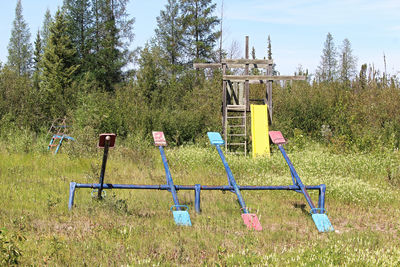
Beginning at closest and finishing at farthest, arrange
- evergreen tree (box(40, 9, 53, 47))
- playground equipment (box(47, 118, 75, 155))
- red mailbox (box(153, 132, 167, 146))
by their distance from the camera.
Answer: red mailbox (box(153, 132, 167, 146)) → playground equipment (box(47, 118, 75, 155)) → evergreen tree (box(40, 9, 53, 47))

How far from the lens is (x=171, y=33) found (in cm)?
4319

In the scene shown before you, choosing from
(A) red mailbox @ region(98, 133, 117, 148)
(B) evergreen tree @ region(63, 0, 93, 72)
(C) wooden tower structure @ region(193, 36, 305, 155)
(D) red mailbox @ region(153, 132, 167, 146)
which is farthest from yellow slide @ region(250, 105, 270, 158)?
(B) evergreen tree @ region(63, 0, 93, 72)

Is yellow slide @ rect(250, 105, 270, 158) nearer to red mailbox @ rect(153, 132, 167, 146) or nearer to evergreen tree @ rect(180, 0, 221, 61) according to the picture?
red mailbox @ rect(153, 132, 167, 146)

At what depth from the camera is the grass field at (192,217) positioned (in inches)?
181

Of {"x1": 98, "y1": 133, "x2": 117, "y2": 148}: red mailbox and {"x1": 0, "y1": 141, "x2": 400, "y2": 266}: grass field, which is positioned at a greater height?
{"x1": 98, "y1": 133, "x2": 117, "y2": 148}: red mailbox

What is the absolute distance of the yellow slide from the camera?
1417 centimetres

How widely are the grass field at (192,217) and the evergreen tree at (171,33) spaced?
30307 millimetres

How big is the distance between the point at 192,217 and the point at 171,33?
3864cm

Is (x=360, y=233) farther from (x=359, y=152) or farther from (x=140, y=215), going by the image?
(x=359, y=152)

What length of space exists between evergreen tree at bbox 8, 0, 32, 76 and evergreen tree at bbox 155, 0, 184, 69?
28903mm

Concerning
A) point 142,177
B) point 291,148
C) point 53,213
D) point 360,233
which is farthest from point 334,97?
point 53,213

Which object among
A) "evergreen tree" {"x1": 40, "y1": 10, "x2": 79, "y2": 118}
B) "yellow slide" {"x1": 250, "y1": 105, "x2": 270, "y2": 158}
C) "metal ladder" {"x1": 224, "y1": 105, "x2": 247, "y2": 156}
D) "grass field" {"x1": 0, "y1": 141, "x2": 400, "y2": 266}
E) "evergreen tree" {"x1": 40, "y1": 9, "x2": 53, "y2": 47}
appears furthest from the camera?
"evergreen tree" {"x1": 40, "y1": 9, "x2": 53, "y2": 47}

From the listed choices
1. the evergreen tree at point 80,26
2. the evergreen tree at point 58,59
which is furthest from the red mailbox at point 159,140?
the evergreen tree at point 80,26

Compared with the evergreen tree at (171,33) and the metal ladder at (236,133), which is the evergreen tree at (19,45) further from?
the metal ladder at (236,133)
